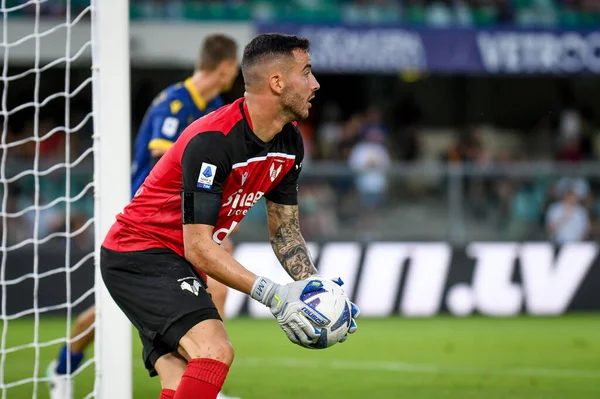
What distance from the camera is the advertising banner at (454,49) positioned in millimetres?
16438

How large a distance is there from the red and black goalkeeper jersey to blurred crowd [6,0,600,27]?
40.4 ft

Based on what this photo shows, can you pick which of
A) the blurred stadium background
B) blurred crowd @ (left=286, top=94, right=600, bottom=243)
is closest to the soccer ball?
the blurred stadium background

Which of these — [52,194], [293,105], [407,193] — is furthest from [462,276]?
[293,105]

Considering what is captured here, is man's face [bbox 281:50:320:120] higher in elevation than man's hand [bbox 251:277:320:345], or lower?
higher

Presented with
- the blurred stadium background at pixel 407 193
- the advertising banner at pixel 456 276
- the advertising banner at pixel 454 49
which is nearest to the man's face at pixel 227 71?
the blurred stadium background at pixel 407 193

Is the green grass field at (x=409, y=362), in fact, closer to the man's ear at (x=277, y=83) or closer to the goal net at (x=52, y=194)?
the goal net at (x=52, y=194)

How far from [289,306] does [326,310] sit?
160mm

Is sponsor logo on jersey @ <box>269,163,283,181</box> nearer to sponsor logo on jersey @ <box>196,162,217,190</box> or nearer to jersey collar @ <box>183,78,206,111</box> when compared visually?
sponsor logo on jersey @ <box>196,162,217,190</box>

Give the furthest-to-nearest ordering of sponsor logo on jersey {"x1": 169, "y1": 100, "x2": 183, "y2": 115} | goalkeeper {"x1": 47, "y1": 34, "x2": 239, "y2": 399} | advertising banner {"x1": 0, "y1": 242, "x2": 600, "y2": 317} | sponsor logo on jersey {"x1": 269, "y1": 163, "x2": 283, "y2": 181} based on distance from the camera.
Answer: advertising banner {"x1": 0, "y1": 242, "x2": 600, "y2": 317}
sponsor logo on jersey {"x1": 169, "y1": 100, "x2": 183, "y2": 115}
goalkeeper {"x1": 47, "y1": 34, "x2": 239, "y2": 399}
sponsor logo on jersey {"x1": 269, "y1": 163, "x2": 283, "y2": 181}

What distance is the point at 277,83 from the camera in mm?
4438

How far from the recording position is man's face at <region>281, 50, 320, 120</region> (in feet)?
14.6

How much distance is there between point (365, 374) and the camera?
788 centimetres

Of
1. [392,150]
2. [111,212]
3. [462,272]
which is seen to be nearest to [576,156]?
[392,150]

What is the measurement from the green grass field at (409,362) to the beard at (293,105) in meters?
2.90
